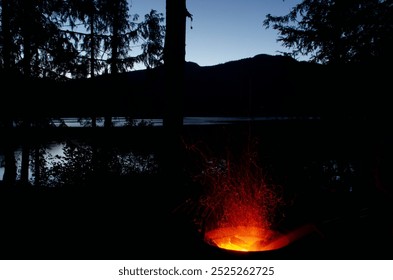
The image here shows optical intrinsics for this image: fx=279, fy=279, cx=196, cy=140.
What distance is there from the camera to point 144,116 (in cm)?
1351

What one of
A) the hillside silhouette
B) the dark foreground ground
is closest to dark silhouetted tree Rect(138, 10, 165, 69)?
the hillside silhouette

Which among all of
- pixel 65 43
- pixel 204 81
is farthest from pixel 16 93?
pixel 204 81

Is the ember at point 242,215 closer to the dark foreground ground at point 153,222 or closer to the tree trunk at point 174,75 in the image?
the dark foreground ground at point 153,222

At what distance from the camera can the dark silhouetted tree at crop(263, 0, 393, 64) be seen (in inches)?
317

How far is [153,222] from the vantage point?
4266mm

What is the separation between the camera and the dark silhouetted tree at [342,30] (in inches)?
317

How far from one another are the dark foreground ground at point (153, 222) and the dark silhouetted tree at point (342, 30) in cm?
338

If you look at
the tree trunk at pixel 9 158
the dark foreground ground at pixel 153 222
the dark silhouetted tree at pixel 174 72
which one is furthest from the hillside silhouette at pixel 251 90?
the dark foreground ground at pixel 153 222

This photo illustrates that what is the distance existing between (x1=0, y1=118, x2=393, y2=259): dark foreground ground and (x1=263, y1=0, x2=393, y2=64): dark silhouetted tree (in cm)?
338

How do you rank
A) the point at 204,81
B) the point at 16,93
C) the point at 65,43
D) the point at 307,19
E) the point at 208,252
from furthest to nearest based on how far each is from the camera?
the point at 204,81 < the point at 307,19 < the point at 65,43 < the point at 16,93 < the point at 208,252

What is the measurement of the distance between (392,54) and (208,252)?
799 centimetres

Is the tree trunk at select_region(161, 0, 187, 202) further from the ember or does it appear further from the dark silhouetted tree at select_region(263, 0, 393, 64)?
the dark silhouetted tree at select_region(263, 0, 393, 64)

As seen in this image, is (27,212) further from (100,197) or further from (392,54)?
(392,54)

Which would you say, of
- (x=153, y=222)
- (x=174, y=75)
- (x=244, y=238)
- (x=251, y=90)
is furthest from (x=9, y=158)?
(x=251, y=90)
